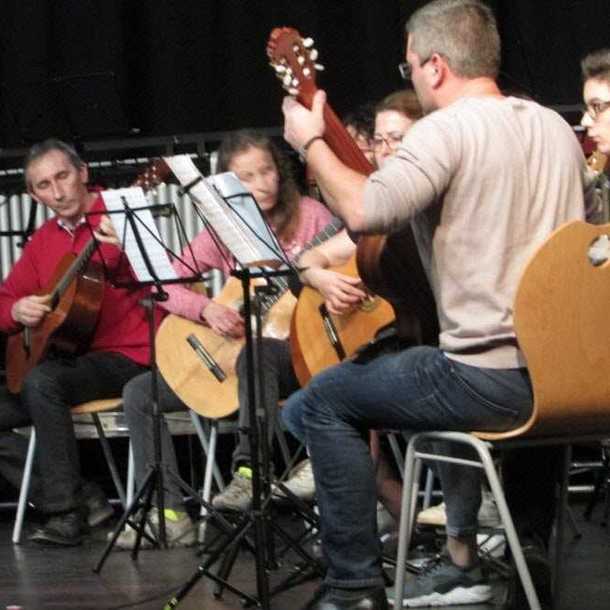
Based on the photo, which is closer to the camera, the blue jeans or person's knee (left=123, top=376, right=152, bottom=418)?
the blue jeans

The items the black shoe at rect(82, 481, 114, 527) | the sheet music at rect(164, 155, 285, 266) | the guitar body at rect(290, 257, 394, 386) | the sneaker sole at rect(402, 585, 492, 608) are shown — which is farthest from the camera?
the black shoe at rect(82, 481, 114, 527)

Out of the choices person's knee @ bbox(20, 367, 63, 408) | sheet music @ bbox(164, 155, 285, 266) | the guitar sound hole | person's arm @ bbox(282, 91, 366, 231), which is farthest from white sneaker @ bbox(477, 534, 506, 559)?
person's knee @ bbox(20, 367, 63, 408)

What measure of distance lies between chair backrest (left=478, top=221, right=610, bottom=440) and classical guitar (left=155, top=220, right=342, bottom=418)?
2.03 metres

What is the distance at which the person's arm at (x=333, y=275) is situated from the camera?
4496mm

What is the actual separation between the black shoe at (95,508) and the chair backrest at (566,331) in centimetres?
290

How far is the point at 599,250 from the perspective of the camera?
330 centimetres

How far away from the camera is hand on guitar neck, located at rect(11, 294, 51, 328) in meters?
5.76

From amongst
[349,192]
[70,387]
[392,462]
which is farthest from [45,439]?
[349,192]

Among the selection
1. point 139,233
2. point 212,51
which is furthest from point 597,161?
point 212,51

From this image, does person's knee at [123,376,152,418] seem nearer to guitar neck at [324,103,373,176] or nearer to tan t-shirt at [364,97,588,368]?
guitar neck at [324,103,373,176]

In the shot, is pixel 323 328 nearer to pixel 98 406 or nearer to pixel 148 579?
pixel 148 579

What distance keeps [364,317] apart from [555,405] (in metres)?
1.41

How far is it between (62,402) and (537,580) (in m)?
2.60

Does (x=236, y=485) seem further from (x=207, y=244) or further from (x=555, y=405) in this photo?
(x=555, y=405)
